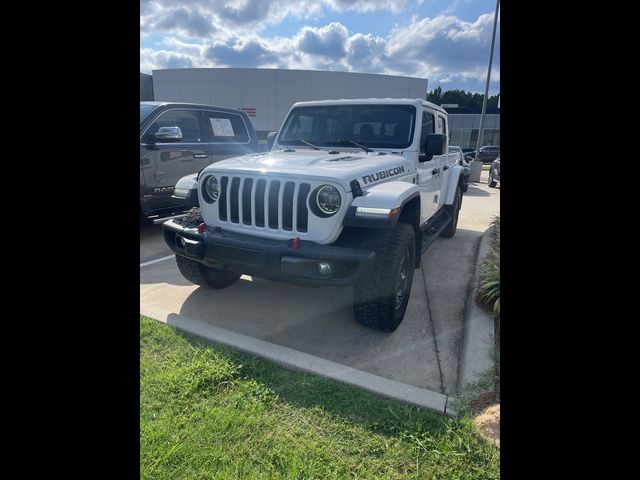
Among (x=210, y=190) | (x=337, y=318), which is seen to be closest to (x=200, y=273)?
(x=210, y=190)

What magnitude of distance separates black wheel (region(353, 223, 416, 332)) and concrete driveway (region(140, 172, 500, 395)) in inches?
7.7

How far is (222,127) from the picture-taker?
23.0 ft

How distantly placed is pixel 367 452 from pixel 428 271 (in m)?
3.22

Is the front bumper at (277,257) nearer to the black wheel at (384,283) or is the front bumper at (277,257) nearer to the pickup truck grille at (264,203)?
the pickup truck grille at (264,203)

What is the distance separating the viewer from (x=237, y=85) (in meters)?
26.1

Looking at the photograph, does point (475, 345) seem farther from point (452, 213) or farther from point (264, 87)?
point (264, 87)

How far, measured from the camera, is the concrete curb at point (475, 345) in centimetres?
266

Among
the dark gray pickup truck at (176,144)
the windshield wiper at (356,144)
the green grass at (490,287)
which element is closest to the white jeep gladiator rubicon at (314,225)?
the windshield wiper at (356,144)

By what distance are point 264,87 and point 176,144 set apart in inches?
856

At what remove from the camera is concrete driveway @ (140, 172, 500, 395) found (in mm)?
2881
